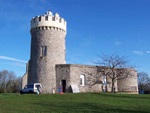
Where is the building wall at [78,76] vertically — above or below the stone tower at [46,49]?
below

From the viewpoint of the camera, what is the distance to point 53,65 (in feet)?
93.9

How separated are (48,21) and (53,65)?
7.03m

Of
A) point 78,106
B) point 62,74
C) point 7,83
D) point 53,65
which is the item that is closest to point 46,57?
point 53,65

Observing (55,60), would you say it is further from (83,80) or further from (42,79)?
(83,80)

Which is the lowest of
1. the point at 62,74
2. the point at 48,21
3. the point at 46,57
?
the point at 62,74

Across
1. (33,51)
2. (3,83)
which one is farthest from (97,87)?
(3,83)

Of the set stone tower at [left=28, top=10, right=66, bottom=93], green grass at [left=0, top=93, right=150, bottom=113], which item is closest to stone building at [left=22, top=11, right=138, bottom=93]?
stone tower at [left=28, top=10, right=66, bottom=93]

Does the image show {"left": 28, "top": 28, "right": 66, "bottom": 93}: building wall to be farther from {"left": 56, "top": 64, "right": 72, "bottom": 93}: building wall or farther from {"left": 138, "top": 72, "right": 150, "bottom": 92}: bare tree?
{"left": 138, "top": 72, "right": 150, "bottom": 92}: bare tree

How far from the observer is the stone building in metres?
27.9

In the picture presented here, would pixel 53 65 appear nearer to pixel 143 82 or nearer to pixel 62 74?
pixel 62 74

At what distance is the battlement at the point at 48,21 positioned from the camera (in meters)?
29.5

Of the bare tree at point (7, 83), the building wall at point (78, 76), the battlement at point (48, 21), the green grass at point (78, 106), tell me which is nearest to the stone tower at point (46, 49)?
the battlement at point (48, 21)

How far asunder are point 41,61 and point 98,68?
9117 millimetres

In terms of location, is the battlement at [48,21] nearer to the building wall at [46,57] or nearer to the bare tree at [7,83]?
the building wall at [46,57]
